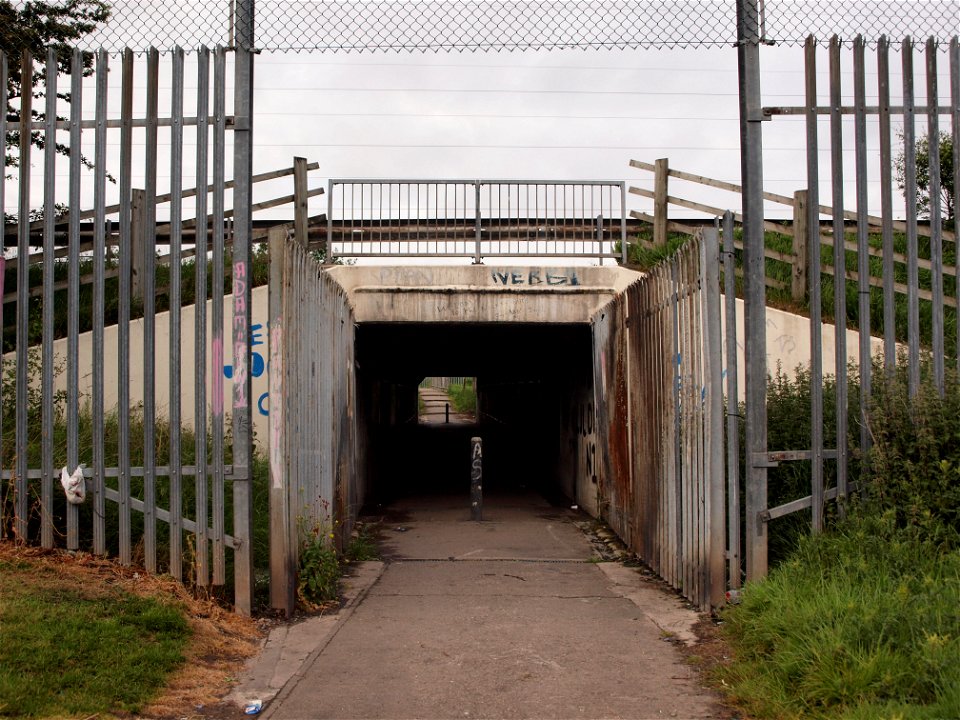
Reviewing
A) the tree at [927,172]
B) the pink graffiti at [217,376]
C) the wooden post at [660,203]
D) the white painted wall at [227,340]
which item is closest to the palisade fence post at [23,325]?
the pink graffiti at [217,376]

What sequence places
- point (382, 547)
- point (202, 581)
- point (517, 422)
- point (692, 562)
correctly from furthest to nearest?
point (517, 422) < point (382, 547) < point (692, 562) < point (202, 581)

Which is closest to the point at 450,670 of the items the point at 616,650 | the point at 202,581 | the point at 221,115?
the point at 616,650

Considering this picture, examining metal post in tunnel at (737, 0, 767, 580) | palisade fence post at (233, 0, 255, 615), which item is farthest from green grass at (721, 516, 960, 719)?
palisade fence post at (233, 0, 255, 615)

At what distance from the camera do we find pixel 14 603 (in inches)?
213

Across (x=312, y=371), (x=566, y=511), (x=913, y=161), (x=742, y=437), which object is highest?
(x=913, y=161)

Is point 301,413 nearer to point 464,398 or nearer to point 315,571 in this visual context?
point 315,571

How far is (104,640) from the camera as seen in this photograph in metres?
5.21

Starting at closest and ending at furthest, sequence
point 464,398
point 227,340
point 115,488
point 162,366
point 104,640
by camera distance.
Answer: point 104,640 → point 115,488 → point 227,340 → point 162,366 → point 464,398

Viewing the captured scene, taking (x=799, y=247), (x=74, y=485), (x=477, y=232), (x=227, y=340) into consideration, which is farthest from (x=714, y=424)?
(x=477, y=232)

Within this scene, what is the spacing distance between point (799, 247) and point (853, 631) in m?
7.33

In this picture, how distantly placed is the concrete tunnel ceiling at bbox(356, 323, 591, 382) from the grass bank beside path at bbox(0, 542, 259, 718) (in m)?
6.47

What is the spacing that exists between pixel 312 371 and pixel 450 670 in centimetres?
321

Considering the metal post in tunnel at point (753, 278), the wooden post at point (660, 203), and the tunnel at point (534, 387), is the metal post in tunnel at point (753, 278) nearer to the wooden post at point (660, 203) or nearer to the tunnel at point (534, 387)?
the tunnel at point (534, 387)

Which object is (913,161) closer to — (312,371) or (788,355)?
(788,355)
